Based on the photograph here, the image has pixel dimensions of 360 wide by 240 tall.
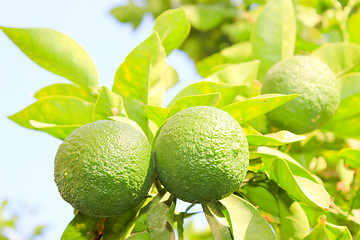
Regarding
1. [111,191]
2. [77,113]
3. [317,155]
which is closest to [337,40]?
[317,155]

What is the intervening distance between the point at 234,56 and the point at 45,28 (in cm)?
103

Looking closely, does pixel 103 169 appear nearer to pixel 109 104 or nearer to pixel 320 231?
pixel 109 104

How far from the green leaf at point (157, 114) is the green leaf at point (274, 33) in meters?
0.58

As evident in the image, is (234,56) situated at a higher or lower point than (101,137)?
lower

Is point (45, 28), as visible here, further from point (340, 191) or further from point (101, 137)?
point (340, 191)

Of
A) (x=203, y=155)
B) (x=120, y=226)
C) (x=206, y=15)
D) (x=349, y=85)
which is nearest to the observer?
(x=203, y=155)

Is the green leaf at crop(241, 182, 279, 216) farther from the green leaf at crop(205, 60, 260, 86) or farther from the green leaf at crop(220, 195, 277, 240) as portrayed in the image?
the green leaf at crop(205, 60, 260, 86)

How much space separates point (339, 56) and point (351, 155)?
0.42 meters

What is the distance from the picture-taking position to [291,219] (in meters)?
1.04

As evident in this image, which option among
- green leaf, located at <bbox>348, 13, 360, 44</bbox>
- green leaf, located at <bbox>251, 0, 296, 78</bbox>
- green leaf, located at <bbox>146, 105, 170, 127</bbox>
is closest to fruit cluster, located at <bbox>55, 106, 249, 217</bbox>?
green leaf, located at <bbox>146, 105, 170, 127</bbox>

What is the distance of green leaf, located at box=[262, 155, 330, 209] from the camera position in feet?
2.82

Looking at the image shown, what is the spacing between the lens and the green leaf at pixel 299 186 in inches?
33.8

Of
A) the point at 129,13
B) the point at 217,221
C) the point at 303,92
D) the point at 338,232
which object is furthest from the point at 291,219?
the point at 129,13

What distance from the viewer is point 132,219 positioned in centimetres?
103
